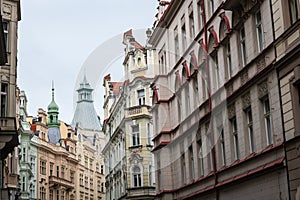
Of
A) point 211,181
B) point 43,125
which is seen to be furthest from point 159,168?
point 43,125

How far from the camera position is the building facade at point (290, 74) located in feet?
55.3

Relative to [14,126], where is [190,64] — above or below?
above

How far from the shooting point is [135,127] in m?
49.9

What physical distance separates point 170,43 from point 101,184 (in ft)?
222

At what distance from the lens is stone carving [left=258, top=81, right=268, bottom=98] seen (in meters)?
19.6

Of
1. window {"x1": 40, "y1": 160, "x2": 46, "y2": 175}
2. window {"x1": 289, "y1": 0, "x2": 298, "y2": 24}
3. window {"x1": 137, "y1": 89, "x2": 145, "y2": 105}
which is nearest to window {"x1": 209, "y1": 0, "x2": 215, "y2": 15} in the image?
window {"x1": 289, "y1": 0, "x2": 298, "y2": 24}

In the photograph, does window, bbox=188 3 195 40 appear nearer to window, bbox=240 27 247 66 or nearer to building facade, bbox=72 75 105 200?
window, bbox=240 27 247 66

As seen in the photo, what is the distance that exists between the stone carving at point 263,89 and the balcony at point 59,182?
59.9 m

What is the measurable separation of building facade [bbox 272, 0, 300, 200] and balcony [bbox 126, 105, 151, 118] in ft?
100

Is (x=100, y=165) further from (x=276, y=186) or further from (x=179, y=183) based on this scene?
(x=276, y=186)

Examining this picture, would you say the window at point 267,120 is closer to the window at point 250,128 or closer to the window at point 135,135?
the window at point 250,128

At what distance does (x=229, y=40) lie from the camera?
77.1 ft

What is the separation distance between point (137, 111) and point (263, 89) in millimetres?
30126

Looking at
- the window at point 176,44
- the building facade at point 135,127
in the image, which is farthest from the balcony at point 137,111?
the window at point 176,44
